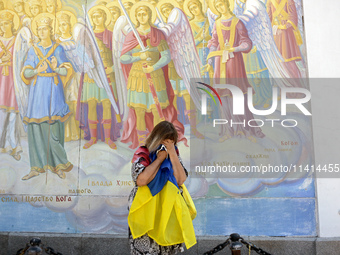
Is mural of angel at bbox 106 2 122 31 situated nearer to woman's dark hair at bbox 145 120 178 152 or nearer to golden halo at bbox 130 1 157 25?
golden halo at bbox 130 1 157 25

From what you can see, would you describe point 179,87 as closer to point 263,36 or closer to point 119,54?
point 119,54

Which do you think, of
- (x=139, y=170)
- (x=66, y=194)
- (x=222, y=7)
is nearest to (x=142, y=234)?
(x=139, y=170)

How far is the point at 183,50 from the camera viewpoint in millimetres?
6418

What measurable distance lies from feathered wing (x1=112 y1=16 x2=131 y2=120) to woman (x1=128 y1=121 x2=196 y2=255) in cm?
270

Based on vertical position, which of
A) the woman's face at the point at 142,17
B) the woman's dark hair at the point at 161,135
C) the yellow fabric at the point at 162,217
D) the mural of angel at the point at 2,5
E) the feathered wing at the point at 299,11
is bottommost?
the yellow fabric at the point at 162,217

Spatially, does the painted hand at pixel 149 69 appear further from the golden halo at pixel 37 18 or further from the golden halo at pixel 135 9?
the golden halo at pixel 37 18

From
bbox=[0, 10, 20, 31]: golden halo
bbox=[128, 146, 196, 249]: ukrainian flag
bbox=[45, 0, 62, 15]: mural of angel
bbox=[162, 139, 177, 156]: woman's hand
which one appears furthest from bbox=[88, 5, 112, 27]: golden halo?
bbox=[128, 146, 196, 249]: ukrainian flag

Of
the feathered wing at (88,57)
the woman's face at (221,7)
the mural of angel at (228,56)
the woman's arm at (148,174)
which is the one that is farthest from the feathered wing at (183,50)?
the woman's arm at (148,174)

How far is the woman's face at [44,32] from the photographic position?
668 centimetres

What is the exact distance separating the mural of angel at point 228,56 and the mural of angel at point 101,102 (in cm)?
163

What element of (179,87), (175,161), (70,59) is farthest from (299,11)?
(175,161)

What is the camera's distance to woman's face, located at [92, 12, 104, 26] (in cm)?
659

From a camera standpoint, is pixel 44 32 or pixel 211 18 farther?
pixel 44 32

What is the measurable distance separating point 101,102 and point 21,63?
62.2 inches
